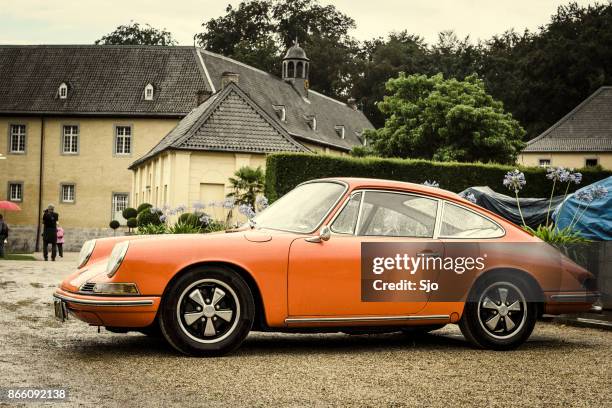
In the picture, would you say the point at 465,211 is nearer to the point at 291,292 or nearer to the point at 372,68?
the point at 291,292

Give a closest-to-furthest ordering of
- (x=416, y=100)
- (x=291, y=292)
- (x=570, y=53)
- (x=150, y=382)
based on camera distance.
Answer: (x=150, y=382) → (x=291, y=292) → (x=416, y=100) → (x=570, y=53)

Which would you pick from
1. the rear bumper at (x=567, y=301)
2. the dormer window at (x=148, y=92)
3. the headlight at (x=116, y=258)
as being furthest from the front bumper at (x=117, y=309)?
the dormer window at (x=148, y=92)

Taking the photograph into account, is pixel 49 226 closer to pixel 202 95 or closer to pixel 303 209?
pixel 303 209

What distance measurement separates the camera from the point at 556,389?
239 inches

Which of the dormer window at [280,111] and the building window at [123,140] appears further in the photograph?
the dormer window at [280,111]

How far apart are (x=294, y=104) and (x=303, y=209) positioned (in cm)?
5679

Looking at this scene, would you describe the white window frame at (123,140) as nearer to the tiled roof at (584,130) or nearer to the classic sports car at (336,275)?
the tiled roof at (584,130)

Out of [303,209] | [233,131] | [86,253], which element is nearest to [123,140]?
[233,131]

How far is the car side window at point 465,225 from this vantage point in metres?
8.04

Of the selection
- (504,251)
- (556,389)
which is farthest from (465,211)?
(556,389)

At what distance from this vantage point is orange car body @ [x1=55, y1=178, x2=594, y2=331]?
693 cm

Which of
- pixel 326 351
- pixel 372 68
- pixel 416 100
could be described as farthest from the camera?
pixel 372 68

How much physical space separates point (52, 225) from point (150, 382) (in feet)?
80.9

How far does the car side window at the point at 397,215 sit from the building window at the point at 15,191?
52.6 meters
